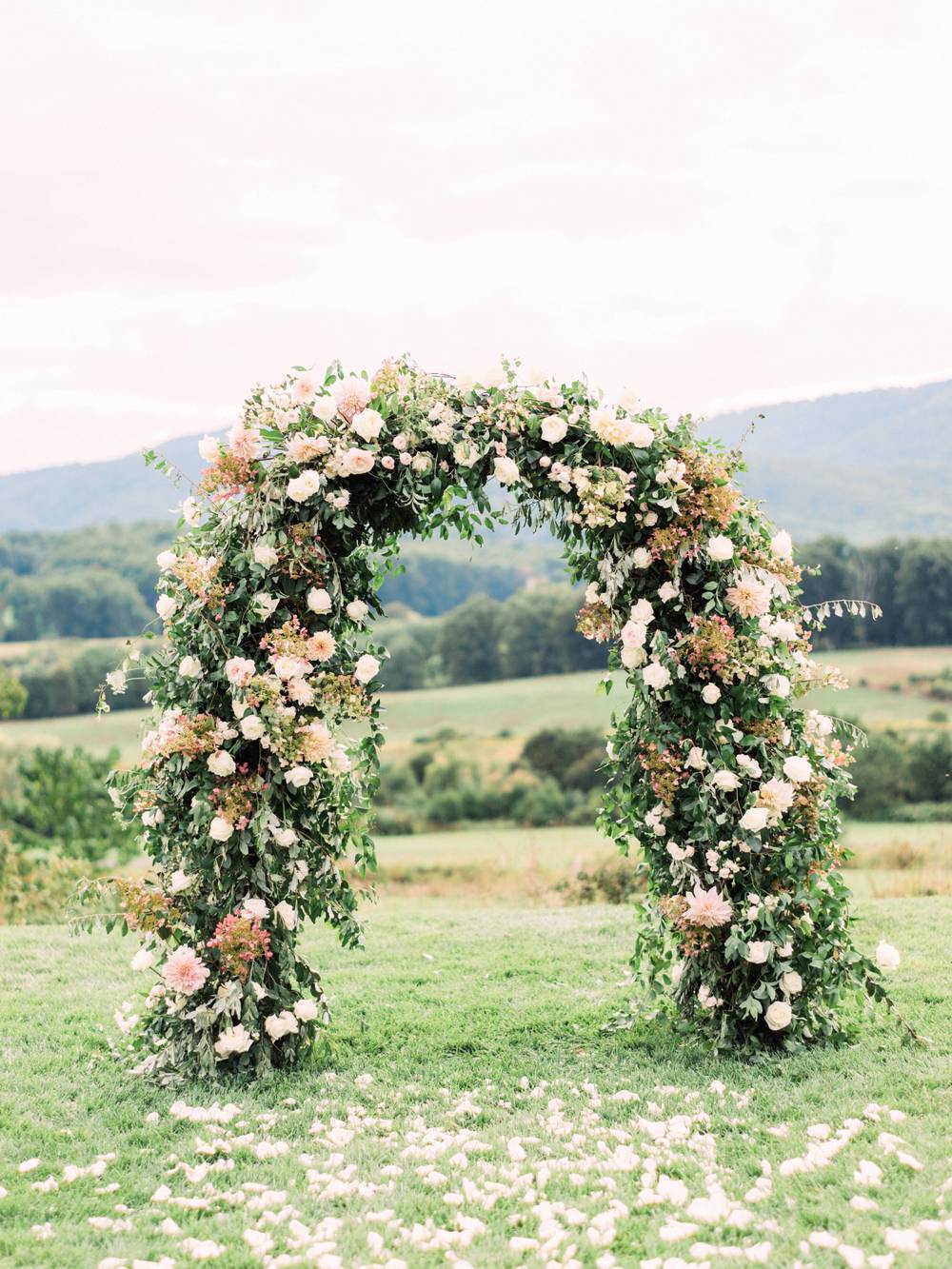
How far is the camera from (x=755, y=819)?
19.0 ft

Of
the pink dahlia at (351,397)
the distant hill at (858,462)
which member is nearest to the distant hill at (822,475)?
the distant hill at (858,462)

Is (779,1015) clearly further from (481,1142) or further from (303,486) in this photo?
(303,486)

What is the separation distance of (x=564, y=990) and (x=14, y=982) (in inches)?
162

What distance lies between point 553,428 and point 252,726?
227 cm

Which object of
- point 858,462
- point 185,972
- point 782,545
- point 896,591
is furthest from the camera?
point 858,462

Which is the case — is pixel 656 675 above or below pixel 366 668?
below

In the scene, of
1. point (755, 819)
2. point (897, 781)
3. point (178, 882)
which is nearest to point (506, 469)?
point (755, 819)

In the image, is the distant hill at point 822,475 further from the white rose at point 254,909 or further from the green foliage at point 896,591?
the white rose at point 254,909

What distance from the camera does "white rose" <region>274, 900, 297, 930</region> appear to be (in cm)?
597

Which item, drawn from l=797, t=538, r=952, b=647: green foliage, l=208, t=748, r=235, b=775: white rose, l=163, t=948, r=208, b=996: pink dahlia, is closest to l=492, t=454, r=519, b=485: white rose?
l=208, t=748, r=235, b=775: white rose

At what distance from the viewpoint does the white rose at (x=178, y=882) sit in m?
5.86

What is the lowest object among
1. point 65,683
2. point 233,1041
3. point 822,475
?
point 233,1041

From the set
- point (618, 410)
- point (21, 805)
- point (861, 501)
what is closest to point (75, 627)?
point (21, 805)

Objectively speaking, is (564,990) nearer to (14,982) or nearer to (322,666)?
(322,666)
